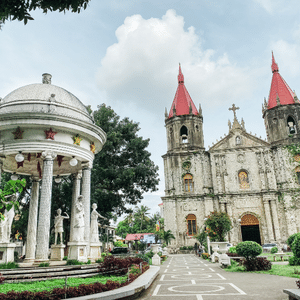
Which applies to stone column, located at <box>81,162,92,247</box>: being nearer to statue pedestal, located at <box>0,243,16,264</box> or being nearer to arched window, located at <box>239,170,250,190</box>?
statue pedestal, located at <box>0,243,16,264</box>

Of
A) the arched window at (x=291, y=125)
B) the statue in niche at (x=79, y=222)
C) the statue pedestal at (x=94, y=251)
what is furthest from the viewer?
the arched window at (x=291, y=125)

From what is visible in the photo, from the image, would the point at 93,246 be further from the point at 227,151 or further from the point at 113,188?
the point at 227,151

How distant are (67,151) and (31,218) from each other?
4.27m

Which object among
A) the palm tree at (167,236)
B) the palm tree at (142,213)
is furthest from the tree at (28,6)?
the palm tree at (142,213)

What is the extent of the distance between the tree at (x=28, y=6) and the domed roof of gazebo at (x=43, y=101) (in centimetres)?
731

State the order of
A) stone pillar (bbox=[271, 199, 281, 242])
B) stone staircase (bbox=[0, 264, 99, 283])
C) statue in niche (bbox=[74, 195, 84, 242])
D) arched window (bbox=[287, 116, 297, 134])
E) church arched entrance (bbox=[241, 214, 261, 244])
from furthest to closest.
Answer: arched window (bbox=[287, 116, 297, 134]) → church arched entrance (bbox=[241, 214, 261, 244]) → stone pillar (bbox=[271, 199, 281, 242]) → statue in niche (bbox=[74, 195, 84, 242]) → stone staircase (bbox=[0, 264, 99, 283])

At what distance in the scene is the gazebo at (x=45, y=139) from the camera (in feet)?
37.4

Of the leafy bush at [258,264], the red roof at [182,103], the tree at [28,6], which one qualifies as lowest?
the leafy bush at [258,264]

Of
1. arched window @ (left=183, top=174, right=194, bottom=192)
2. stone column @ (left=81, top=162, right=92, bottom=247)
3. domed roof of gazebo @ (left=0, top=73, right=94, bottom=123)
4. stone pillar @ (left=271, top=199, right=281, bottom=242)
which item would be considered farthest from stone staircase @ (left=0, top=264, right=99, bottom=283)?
stone pillar @ (left=271, top=199, right=281, bottom=242)

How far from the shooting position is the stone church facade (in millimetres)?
33938

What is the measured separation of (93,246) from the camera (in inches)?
534

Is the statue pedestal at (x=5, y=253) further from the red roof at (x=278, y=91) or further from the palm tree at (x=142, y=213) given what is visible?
the palm tree at (x=142, y=213)

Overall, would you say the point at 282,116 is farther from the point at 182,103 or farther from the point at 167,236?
the point at 167,236

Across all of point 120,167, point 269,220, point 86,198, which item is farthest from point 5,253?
point 269,220
